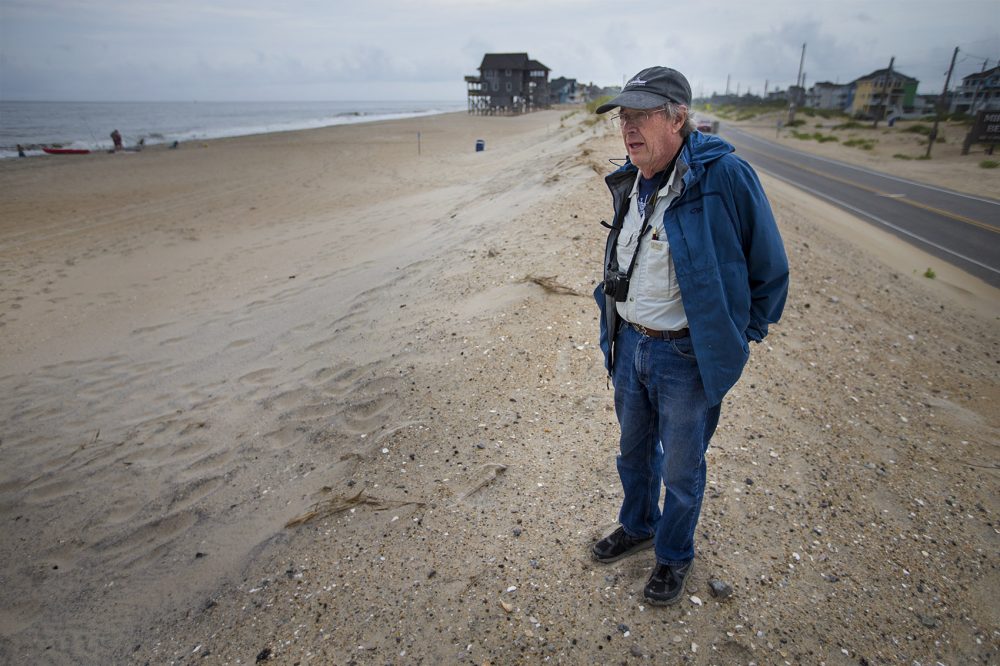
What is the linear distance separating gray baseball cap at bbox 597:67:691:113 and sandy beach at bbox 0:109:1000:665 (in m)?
2.31

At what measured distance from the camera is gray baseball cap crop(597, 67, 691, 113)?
2.08 meters

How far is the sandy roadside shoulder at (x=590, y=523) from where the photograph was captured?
258 cm

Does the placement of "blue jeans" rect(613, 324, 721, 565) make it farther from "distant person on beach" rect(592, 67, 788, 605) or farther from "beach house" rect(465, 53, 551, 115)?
"beach house" rect(465, 53, 551, 115)

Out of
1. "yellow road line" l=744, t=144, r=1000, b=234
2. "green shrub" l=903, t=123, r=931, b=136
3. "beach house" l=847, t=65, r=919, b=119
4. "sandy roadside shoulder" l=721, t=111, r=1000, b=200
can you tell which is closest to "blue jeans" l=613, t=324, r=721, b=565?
"yellow road line" l=744, t=144, r=1000, b=234

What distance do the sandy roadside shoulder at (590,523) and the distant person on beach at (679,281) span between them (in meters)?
0.58

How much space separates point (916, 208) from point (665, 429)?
68.1 ft

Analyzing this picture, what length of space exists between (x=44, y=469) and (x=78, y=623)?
79.9 inches

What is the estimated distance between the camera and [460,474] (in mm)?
3736

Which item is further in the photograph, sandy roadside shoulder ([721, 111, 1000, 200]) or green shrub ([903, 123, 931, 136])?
green shrub ([903, 123, 931, 136])

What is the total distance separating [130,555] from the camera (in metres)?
3.53

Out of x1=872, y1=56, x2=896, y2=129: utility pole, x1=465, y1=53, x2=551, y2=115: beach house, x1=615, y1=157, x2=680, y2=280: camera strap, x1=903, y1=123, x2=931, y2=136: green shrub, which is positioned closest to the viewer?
x1=615, y1=157, x2=680, y2=280: camera strap

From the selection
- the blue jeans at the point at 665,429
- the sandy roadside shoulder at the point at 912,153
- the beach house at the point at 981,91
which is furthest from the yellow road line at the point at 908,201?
the beach house at the point at 981,91

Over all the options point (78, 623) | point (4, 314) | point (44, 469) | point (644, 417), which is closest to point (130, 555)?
point (78, 623)

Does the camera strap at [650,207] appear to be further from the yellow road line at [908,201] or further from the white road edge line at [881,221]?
the yellow road line at [908,201]
